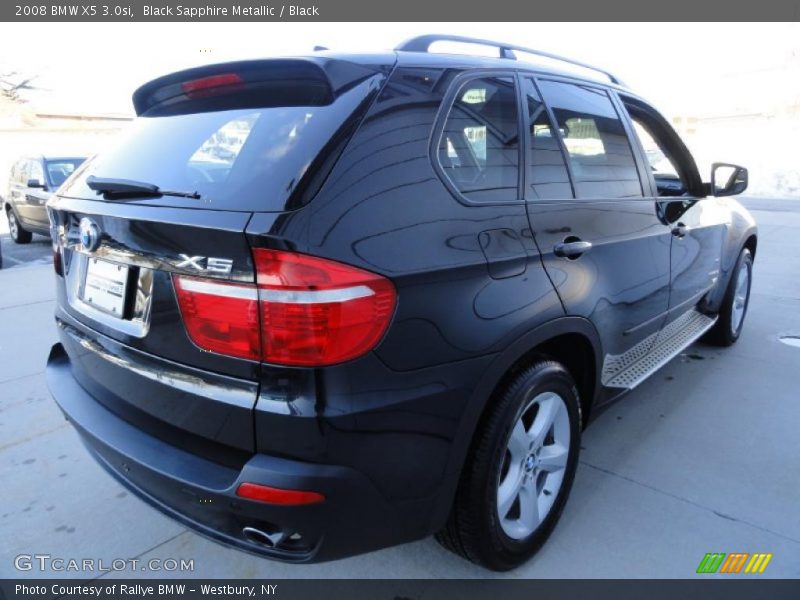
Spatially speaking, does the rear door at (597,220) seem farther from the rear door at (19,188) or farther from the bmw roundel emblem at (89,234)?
the rear door at (19,188)

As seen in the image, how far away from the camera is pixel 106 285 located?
77.4 inches

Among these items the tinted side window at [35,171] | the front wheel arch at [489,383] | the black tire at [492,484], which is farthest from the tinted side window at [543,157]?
the tinted side window at [35,171]

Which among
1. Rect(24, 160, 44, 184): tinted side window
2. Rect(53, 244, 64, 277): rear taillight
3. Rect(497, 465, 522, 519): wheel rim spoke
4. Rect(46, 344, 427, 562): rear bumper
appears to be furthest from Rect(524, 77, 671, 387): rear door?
Rect(24, 160, 44, 184): tinted side window

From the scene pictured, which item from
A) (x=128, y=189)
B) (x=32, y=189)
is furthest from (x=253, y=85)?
(x=32, y=189)

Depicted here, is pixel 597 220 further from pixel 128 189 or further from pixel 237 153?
pixel 128 189

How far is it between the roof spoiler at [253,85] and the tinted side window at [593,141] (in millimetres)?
1037

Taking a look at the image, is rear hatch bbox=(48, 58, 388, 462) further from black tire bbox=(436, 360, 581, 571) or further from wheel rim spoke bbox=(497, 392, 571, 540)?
wheel rim spoke bbox=(497, 392, 571, 540)

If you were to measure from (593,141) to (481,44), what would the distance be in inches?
27.6

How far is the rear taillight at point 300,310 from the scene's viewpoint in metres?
1.51

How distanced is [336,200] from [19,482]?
238cm

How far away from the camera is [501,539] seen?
209cm

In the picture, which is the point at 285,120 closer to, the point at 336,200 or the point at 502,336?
the point at 336,200

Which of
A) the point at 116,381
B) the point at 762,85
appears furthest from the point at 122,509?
the point at 762,85

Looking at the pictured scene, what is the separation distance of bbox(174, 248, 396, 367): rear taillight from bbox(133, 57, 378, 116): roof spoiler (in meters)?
0.57
